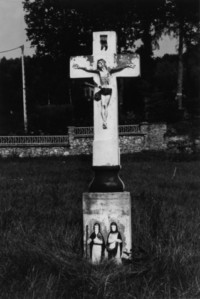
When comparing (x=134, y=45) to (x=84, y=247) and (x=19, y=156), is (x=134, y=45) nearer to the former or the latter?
(x=19, y=156)

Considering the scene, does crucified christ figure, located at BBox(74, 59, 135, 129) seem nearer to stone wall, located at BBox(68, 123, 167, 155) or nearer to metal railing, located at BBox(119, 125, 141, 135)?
stone wall, located at BBox(68, 123, 167, 155)

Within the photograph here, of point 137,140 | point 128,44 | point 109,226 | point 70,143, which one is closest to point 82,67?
point 109,226

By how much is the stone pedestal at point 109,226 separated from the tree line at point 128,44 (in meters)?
26.3

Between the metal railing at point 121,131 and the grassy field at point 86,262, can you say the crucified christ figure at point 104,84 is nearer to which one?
the grassy field at point 86,262

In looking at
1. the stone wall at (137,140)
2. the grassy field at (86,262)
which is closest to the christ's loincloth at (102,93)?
the grassy field at (86,262)

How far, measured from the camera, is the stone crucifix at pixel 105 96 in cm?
603

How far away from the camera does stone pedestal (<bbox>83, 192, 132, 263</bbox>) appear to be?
5.87 metres

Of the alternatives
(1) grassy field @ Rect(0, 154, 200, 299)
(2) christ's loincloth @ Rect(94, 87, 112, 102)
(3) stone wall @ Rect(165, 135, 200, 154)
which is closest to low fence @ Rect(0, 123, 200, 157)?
(3) stone wall @ Rect(165, 135, 200, 154)

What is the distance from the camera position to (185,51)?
126 ft

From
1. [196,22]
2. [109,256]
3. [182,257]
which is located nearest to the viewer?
[182,257]

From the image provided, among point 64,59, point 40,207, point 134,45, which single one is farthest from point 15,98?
point 40,207

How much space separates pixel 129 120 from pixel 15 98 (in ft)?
95.1

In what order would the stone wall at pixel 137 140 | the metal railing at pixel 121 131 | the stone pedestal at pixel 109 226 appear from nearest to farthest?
the stone pedestal at pixel 109 226, the stone wall at pixel 137 140, the metal railing at pixel 121 131

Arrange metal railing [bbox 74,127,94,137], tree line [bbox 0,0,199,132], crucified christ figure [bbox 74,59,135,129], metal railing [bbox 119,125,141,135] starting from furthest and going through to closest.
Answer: tree line [bbox 0,0,199,132]
metal railing [bbox 74,127,94,137]
metal railing [bbox 119,125,141,135]
crucified christ figure [bbox 74,59,135,129]
